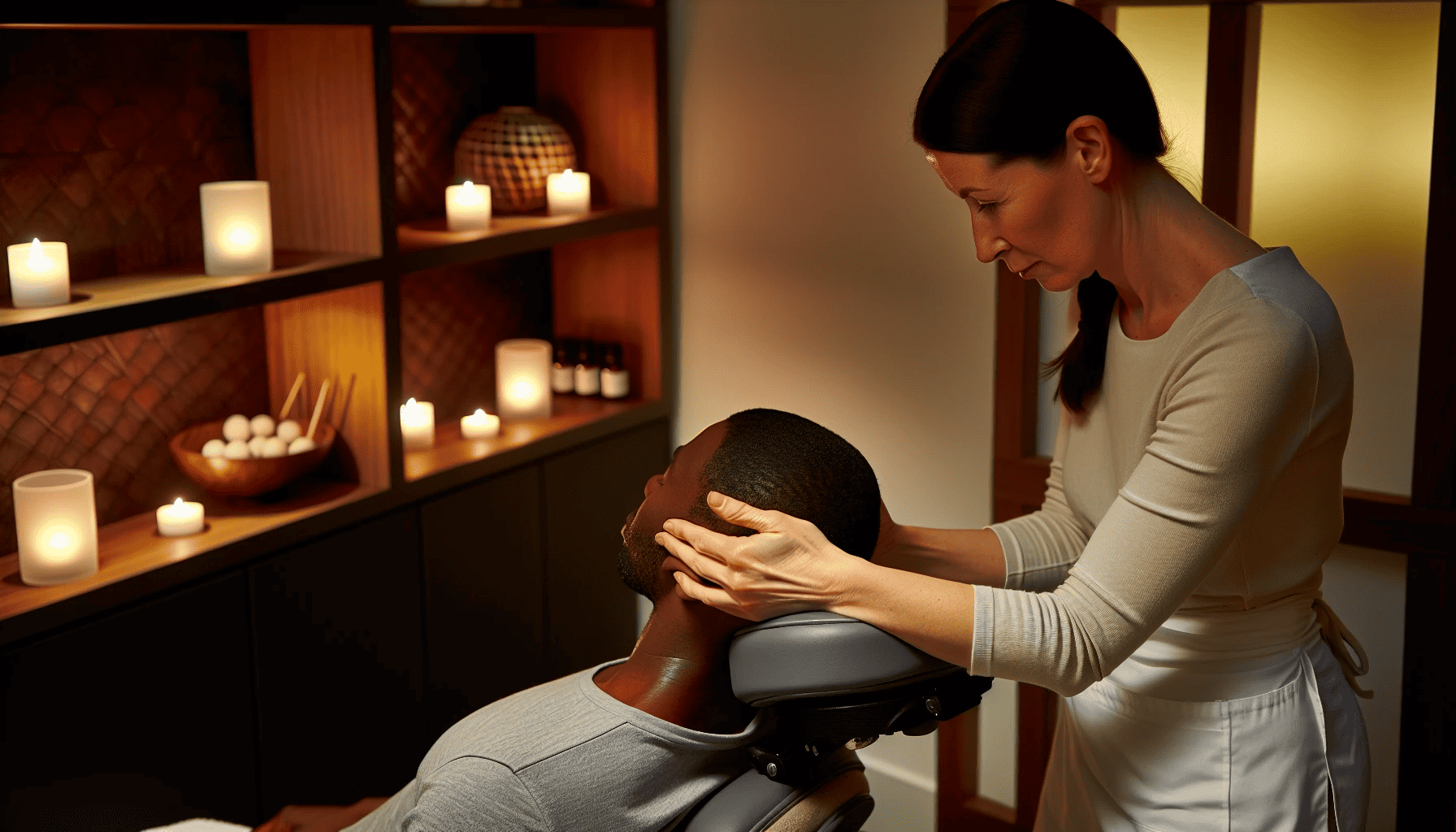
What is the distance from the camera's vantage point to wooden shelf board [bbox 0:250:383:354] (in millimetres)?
1755

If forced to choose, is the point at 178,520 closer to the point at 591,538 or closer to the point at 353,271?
the point at 353,271

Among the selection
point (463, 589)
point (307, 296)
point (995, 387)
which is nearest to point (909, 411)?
point (995, 387)

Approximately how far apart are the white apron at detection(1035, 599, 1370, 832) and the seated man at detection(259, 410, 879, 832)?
39cm

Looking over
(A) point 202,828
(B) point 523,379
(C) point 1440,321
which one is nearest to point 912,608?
(A) point 202,828

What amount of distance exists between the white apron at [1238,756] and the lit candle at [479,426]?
1.43 meters

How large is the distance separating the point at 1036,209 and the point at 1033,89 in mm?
123

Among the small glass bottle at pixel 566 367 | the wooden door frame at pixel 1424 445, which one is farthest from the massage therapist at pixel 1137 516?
the small glass bottle at pixel 566 367

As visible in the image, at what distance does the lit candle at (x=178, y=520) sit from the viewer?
6.79ft

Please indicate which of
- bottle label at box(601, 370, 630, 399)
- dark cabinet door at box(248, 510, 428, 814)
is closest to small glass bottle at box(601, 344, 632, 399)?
bottle label at box(601, 370, 630, 399)

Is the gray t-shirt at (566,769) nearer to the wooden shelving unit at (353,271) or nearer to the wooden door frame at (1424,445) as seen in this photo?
the wooden shelving unit at (353,271)

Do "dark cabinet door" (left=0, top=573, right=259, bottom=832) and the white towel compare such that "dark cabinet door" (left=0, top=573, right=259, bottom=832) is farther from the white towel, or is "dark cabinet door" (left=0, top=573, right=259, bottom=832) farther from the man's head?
the man's head

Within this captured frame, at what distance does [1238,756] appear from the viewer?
1.39m

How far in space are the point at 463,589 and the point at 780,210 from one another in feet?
3.18

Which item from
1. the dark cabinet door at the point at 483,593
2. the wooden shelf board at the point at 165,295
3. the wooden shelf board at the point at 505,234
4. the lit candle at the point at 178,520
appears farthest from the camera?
the dark cabinet door at the point at 483,593
